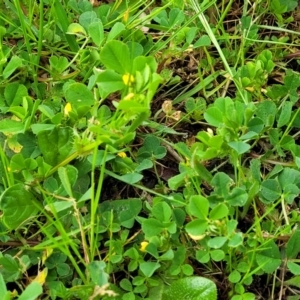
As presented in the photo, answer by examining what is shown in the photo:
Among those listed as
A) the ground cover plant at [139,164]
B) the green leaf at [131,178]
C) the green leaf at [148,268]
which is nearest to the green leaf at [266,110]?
the ground cover plant at [139,164]

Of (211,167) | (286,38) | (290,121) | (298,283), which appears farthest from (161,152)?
(286,38)

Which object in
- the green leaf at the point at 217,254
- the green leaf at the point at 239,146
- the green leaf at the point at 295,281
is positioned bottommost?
the green leaf at the point at 295,281

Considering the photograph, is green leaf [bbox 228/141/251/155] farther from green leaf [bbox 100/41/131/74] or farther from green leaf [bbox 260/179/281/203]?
green leaf [bbox 100/41/131/74]

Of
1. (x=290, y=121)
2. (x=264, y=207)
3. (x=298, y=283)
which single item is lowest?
(x=298, y=283)

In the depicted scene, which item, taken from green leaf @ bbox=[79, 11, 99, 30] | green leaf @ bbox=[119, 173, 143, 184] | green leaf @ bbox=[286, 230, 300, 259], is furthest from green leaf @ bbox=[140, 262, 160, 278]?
green leaf @ bbox=[79, 11, 99, 30]

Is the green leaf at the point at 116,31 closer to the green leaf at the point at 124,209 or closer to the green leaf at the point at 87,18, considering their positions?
the green leaf at the point at 87,18

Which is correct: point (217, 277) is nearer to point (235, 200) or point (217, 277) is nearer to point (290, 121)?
point (235, 200)

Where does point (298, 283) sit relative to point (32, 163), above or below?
below

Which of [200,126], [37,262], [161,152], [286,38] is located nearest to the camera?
[37,262]
